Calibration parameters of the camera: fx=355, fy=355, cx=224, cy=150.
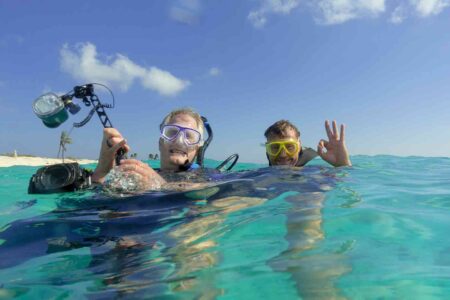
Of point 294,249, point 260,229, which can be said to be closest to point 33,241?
point 260,229

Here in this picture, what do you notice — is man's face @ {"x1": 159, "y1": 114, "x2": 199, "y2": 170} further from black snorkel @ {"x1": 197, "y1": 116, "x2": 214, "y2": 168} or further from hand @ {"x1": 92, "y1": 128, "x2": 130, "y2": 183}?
hand @ {"x1": 92, "y1": 128, "x2": 130, "y2": 183}

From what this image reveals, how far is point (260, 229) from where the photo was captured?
2621 millimetres

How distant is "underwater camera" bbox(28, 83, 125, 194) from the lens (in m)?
3.61

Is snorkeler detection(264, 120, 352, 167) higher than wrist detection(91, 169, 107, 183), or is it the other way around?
snorkeler detection(264, 120, 352, 167)

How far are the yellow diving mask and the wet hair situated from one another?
126 mm

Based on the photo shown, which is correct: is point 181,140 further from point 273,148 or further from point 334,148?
point 334,148

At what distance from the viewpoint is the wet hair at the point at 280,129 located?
5219 millimetres

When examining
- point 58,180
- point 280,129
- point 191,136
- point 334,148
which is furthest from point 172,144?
point 334,148

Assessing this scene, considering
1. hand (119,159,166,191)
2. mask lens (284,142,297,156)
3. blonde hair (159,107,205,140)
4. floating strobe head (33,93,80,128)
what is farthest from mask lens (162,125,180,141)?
mask lens (284,142,297,156)

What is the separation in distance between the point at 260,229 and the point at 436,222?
1353 mm

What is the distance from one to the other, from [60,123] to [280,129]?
9.76 feet

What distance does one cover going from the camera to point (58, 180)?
365cm

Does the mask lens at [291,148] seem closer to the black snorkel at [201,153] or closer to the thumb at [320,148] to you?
the thumb at [320,148]

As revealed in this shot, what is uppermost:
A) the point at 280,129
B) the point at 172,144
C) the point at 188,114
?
the point at 188,114
